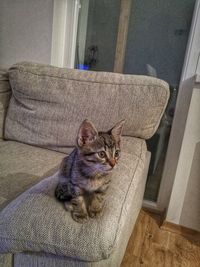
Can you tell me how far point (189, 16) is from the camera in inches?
48.7

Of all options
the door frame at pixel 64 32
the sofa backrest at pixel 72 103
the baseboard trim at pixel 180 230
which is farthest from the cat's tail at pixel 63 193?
the door frame at pixel 64 32

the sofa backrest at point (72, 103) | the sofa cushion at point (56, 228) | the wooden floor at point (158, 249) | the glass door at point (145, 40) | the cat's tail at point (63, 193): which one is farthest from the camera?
the glass door at point (145, 40)

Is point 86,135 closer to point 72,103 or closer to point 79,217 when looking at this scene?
point 79,217

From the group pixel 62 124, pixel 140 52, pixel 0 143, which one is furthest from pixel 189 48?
pixel 0 143

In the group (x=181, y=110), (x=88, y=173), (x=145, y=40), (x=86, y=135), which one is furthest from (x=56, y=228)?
(x=145, y=40)

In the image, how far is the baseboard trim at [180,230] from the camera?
1.35 meters

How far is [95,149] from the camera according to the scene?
2.25 ft

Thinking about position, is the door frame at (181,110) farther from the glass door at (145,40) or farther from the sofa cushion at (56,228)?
the sofa cushion at (56,228)

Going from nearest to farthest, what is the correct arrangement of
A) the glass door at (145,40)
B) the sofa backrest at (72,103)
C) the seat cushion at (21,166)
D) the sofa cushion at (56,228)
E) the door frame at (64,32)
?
the sofa cushion at (56,228) → the seat cushion at (21,166) → the sofa backrest at (72,103) → the glass door at (145,40) → the door frame at (64,32)

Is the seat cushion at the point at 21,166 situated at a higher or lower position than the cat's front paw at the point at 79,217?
lower

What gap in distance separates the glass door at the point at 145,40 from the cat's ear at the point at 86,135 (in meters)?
0.85

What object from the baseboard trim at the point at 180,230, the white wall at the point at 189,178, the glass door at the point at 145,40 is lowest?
the baseboard trim at the point at 180,230

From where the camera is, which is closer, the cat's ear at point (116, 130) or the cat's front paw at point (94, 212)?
the cat's front paw at point (94, 212)

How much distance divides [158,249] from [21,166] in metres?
0.93
